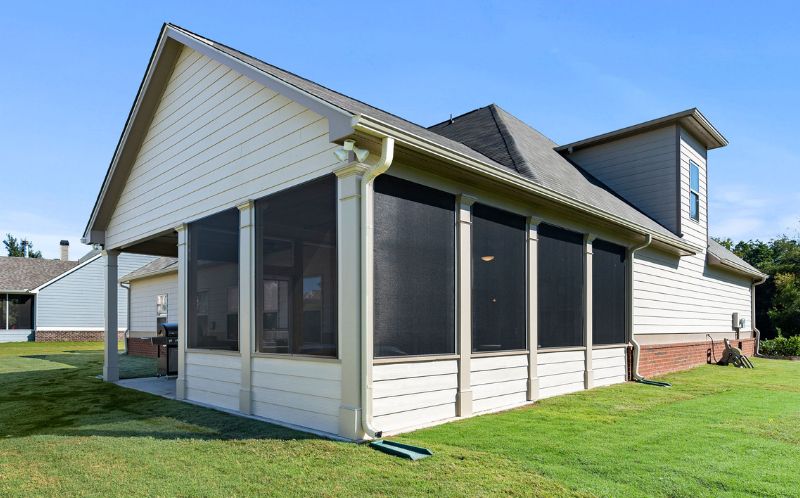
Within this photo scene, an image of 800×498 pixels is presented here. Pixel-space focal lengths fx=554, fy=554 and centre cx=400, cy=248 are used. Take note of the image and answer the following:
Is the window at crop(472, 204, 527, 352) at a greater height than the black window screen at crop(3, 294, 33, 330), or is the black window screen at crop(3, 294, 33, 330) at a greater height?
the window at crop(472, 204, 527, 352)

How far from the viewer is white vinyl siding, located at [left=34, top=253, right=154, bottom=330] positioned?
28500mm

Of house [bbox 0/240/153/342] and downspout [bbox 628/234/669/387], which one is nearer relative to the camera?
downspout [bbox 628/234/669/387]

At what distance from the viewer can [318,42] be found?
10469 millimetres

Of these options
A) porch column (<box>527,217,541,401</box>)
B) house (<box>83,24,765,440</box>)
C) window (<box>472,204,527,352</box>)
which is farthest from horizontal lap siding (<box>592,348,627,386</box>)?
window (<box>472,204,527,352</box>)

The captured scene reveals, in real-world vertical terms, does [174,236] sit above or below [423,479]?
above

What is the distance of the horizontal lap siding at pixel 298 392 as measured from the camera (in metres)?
5.93

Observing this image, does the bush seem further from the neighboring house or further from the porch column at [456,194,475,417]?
the neighboring house

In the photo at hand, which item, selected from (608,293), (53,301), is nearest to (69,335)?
(53,301)

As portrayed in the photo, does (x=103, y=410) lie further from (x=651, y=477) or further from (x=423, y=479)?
(x=651, y=477)

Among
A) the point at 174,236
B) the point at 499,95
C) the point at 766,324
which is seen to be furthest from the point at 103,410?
the point at 766,324

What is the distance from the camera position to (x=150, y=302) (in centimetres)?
1942

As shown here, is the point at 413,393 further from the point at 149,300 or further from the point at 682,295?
the point at 149,300

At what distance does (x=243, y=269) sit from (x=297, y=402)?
207 centimetres

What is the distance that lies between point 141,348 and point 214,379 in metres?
13.2
